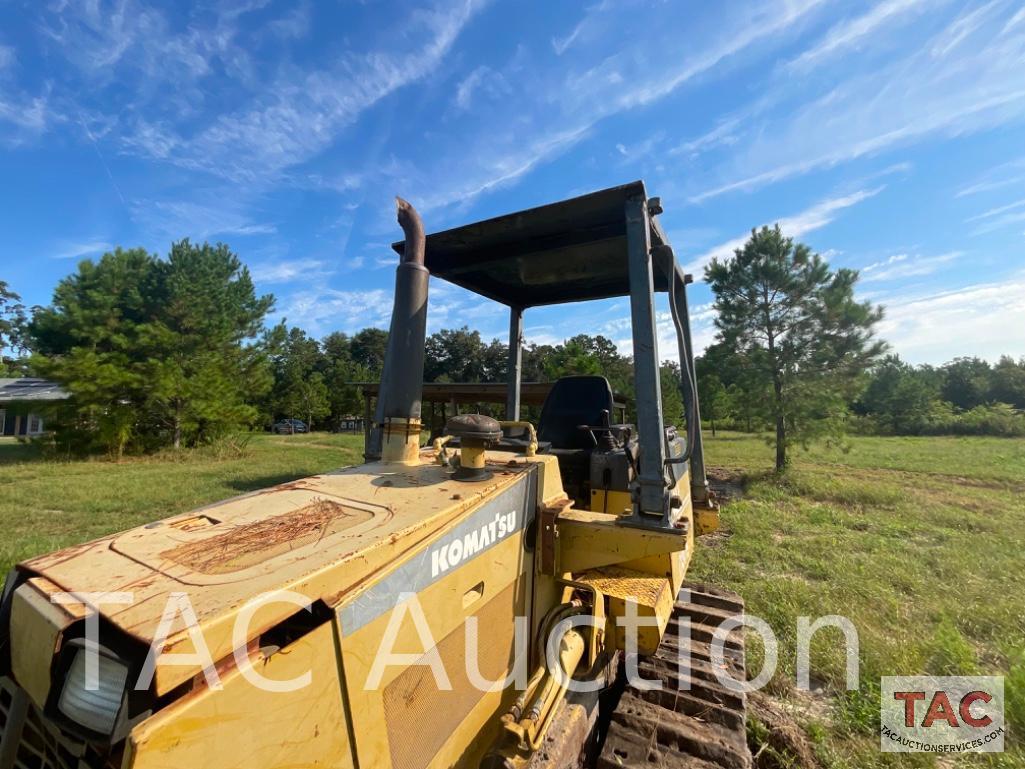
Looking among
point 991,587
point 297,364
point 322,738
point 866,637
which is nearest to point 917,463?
point 991,587

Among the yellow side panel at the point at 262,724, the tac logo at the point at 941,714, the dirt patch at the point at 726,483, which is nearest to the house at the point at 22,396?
the dirt patch at the point at 726,483

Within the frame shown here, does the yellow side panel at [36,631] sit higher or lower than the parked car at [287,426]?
higher

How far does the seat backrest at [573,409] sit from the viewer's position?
11.4ft

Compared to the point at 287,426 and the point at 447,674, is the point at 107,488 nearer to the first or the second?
the point at 447,674

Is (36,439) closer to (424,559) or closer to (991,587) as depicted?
(424,559)

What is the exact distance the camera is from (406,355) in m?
2.06

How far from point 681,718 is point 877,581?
14.8ft

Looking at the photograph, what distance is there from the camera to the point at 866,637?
3.95 m

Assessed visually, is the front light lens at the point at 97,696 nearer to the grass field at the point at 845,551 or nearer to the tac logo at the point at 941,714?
the grass field at the point at 845,551

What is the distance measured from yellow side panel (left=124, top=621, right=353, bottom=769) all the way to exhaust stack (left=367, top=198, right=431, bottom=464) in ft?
3.40

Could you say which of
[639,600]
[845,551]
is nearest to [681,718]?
[639,600]

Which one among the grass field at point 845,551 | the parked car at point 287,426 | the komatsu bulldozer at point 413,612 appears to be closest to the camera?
the komatsu bulldozer at point 413,612

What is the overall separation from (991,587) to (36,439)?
25146 millimetres

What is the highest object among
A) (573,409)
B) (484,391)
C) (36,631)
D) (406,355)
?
(484,391)
